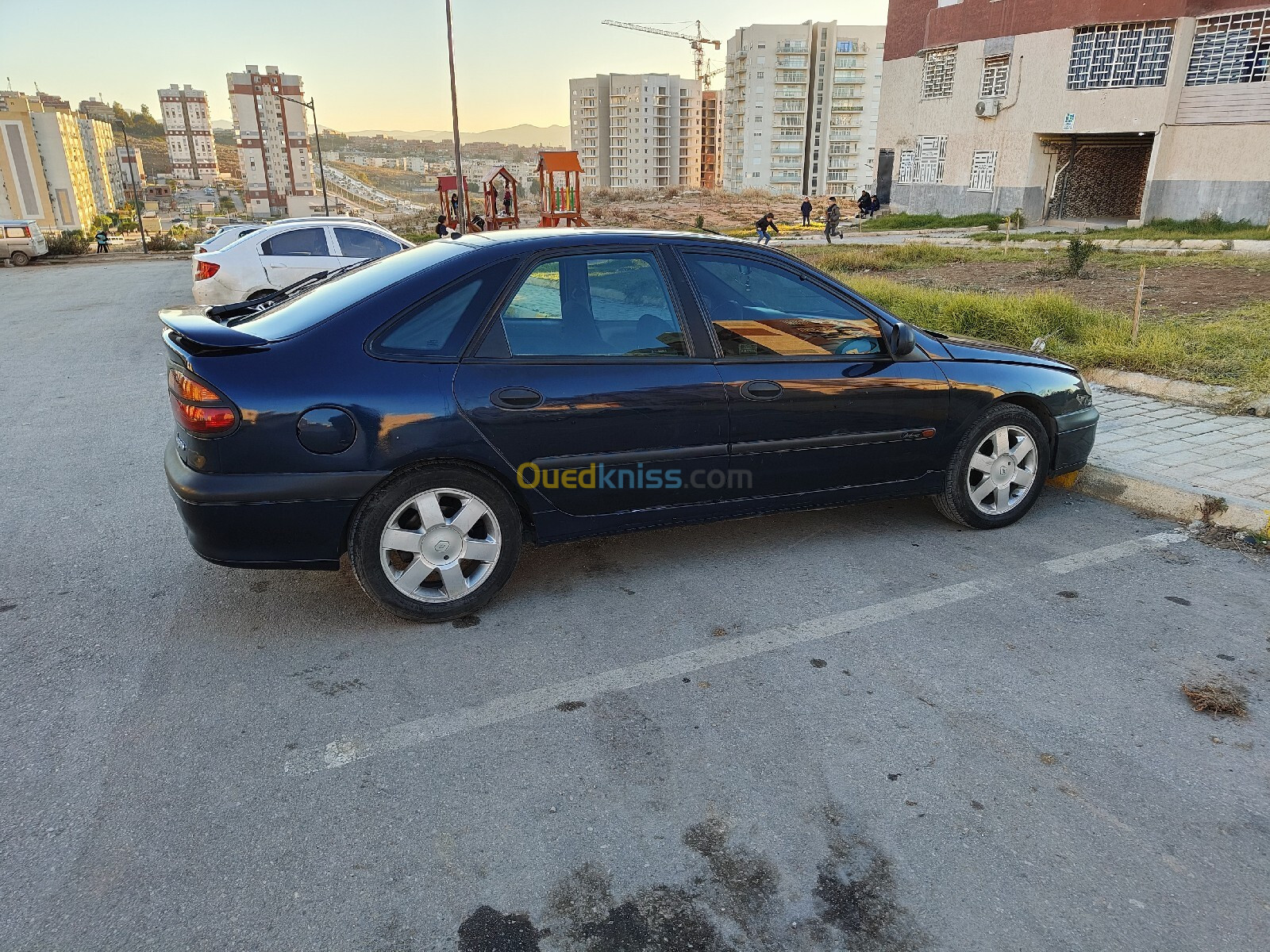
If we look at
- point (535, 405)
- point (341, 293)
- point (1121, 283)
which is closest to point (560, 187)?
point (1121, 283)

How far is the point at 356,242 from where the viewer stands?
494 inches

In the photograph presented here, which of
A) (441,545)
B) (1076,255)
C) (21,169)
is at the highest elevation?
(21,169)

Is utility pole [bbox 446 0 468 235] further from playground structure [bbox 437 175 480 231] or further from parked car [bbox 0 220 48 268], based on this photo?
parked car [bbox 0 220 48 268]

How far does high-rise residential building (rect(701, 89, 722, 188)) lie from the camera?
150 meters

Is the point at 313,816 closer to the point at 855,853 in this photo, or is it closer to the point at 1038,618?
the point at 855,853

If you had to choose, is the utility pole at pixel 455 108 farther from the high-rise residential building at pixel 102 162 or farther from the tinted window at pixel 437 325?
the high-rise residential building at pixel 102 162

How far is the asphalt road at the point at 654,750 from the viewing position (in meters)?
2.28

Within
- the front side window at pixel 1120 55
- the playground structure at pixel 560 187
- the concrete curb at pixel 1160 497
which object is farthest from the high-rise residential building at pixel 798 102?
the concrete curb at pixel 1160 497

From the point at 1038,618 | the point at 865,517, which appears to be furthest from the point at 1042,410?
the point at 1038,618

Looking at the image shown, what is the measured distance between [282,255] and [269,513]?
1012 cm

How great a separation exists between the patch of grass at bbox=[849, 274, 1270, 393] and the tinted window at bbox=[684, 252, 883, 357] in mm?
4597

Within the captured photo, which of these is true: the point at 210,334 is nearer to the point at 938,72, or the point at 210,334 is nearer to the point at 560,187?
the point at 560,187

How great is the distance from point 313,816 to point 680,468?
2.14m

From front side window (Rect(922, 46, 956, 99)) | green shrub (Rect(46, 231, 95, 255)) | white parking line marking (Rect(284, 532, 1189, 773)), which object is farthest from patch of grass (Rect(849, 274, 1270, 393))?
green shrub (Rect(46, 231, 95, 255))
